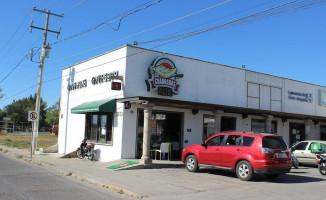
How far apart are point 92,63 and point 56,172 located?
340 inches

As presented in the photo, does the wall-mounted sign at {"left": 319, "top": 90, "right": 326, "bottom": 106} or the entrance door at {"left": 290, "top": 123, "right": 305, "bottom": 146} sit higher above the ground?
the wall-mounted sign at {"left": 319, "top": 90, "right": 326, "bottom": 106}

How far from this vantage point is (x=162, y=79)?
17.3 metres

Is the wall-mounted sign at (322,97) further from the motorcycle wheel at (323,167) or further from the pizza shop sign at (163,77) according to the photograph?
the pizza shop sign at (163,77)

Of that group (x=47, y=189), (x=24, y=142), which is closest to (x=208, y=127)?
(x=47, y=189)

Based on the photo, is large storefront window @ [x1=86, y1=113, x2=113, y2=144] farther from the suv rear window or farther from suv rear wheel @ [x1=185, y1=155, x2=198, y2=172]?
the suv rear window

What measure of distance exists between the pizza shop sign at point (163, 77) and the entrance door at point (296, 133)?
11320mm

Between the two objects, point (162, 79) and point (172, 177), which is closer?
point (172, 177)

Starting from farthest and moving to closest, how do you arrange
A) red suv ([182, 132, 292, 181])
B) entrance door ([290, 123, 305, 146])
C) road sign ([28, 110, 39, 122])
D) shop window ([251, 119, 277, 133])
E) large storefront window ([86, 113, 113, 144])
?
entrance door ([290, 123, 305, 146]) → shop window ([251, 119, 277, 133]) → road sign ([28, 110, 39, 122]) → large storefront window ([86, 113, 113, 144]) → red suv ([182, 132, 292, 181])

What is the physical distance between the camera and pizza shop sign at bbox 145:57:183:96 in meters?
17.0

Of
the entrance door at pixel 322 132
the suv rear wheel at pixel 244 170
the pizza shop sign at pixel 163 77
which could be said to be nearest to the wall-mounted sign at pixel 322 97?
the entrance door at pixel 322 132

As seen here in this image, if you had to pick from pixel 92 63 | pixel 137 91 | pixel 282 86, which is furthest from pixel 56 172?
pixel 282 86

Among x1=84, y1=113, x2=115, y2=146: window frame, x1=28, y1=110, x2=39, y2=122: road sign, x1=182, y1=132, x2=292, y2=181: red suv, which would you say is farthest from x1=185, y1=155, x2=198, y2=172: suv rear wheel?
x1=28, y1=110, x2=39, y2=122: road sign

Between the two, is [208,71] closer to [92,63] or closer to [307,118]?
[92,63]

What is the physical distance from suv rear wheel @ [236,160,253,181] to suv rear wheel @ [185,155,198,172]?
217 cm
